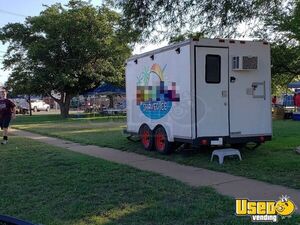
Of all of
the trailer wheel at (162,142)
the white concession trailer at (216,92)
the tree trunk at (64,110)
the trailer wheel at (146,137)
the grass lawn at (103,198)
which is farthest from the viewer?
the tree trunk at (64,110)

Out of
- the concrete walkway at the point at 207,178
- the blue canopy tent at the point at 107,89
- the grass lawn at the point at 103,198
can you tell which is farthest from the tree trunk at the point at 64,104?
the grass lawn at the point at 103,198

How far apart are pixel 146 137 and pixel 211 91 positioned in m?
3.10

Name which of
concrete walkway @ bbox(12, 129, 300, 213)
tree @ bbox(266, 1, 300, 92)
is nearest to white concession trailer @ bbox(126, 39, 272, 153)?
concrete walkway @ bbox(12, 129, 300, 213)

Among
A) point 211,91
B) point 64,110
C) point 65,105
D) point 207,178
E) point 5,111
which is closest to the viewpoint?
point 207,178

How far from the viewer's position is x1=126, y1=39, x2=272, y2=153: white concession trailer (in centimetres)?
1054

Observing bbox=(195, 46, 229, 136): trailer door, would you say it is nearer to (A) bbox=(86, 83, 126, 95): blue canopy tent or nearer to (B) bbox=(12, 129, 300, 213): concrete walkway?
(B) bbox=(12, 129, 300, 213): concrete walkway

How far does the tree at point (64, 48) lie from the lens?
108 feet

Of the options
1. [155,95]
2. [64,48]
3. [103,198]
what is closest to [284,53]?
[155,95]

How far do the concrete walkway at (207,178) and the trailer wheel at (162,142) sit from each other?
22.9 inches

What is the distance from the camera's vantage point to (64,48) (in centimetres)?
3400

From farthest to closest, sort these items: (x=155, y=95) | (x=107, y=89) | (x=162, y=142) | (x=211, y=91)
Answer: (x=107, y=89)
(x=155, y=95)
(x=162, y=142)
(x=211, y=91)

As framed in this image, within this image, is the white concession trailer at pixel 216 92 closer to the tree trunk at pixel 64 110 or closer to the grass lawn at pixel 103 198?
the grass lawn at pixel 103 198

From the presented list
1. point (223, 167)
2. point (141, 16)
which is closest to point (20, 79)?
point (141, 16)

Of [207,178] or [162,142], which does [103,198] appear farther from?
[162,142]
